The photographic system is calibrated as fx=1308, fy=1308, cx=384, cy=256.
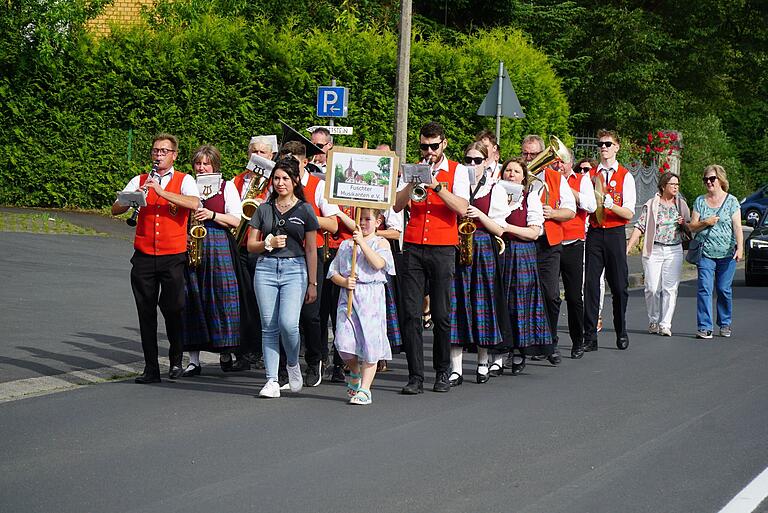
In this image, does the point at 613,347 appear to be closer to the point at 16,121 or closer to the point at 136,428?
the point at 136,428

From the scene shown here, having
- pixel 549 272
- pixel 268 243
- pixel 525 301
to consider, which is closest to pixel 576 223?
pixel 549 272

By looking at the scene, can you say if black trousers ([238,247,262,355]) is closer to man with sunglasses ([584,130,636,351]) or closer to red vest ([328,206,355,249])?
red vest ([328,206,355,249])

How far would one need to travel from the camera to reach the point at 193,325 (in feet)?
35.4

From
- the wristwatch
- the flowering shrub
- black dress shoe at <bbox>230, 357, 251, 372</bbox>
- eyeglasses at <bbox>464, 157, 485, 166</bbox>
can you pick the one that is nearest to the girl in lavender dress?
the wristwatch

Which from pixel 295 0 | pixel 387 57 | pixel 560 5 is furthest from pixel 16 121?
pixel 560 5

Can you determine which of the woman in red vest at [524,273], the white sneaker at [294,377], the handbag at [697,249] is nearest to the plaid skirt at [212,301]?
the white sneaker at [294,377]

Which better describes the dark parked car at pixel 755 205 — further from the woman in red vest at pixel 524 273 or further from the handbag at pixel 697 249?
the woman in red vest at pixel 524 273

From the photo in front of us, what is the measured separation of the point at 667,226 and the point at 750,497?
8221 mm

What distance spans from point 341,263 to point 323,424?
4.97 feet

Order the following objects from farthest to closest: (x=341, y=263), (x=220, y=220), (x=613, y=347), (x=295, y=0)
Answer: (x=295, y=0), (x=613, y=347), (x=220, y=220), (x=341, y=263)

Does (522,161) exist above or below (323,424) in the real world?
above

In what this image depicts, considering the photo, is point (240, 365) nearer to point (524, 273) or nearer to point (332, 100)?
point (524, 273)

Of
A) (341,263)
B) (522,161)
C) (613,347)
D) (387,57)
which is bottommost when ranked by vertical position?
(613,347)

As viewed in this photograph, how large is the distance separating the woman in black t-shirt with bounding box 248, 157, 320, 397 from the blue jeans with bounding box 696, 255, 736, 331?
5.94 m
